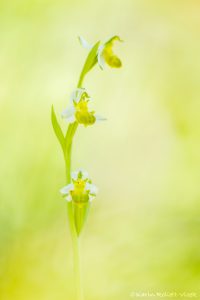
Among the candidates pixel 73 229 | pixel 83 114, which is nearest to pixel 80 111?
pixel 83 114

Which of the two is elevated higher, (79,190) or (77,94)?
(77,94)

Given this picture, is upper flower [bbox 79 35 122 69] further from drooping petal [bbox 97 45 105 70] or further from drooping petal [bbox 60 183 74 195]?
drooping petal [bbox 60 183 74 195]

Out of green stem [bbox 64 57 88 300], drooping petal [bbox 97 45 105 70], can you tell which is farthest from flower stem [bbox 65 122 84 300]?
drooping petal [bbox 97 45 105 70]

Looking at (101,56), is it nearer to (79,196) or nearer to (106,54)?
(106,54)

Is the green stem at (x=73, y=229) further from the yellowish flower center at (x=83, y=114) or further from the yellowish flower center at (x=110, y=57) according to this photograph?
the yellowish flower center at (x=110, y=57)

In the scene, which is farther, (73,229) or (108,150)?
(108,150)

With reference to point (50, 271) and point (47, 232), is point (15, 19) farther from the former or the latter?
point (50, 271)
